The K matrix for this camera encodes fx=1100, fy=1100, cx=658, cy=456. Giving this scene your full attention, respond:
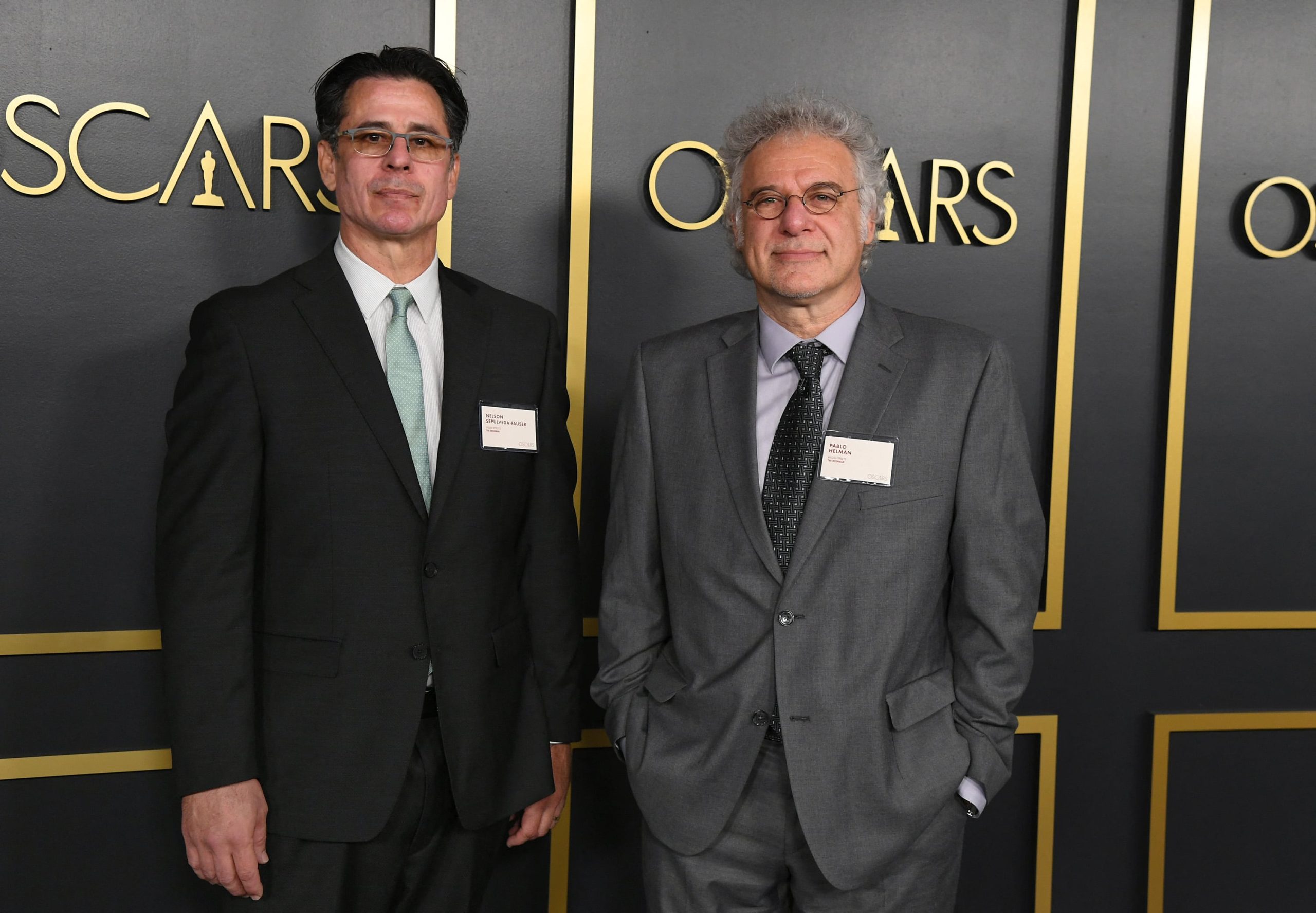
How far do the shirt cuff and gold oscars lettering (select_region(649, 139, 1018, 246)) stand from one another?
1329mm

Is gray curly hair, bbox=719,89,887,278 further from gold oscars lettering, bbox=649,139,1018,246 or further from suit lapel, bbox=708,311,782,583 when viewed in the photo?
gold oscars lettering, bbox=649,139,1018,246

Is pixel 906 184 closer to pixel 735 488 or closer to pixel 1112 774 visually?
pixel 735 488

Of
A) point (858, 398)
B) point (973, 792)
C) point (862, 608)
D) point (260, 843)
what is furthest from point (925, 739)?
point (260, 843)

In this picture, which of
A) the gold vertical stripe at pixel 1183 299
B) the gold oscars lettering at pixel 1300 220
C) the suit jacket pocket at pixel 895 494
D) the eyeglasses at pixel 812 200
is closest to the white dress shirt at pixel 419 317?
the eyeglasses at pixel 812 200

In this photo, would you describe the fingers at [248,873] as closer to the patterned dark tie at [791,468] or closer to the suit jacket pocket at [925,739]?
the patterned dark tie at [791,468]

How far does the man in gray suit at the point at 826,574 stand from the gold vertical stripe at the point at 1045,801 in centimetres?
98

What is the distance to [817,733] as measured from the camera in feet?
5.54

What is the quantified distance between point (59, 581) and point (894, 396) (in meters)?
1.72

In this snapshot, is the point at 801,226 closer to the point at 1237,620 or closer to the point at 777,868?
the point at 777,868

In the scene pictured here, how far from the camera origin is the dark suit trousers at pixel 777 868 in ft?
5.73

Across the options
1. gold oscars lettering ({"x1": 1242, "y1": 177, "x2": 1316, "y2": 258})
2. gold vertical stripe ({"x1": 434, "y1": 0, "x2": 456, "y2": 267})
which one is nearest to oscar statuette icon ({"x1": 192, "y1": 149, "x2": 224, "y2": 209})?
gold vertical stripe ({"x1": 434, "y1": 0, "x2": 456, "y2": 267})

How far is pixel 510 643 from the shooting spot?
6.25ft

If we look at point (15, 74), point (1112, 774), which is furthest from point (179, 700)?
point (1112, 774)

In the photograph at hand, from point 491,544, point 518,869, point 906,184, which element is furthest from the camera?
point 906,184
